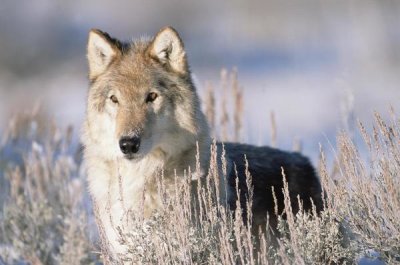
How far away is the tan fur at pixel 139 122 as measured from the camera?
482 centimetres

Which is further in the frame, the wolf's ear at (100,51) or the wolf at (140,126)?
the wolf's ear at (100,51)

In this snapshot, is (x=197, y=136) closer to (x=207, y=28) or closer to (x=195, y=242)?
(x=195, y=242)

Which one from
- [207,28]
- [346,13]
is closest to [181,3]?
[207,28]

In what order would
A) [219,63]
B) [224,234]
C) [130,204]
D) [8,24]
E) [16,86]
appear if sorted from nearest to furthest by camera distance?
[224,234], [130,204], [16,86], [219,63], [8,24]

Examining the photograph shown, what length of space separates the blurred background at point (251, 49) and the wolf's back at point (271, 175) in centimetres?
499

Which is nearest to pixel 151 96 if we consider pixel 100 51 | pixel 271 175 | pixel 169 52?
pixel 169 52

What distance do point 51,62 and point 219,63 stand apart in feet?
13.8

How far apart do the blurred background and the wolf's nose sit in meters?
6.45

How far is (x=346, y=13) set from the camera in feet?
78.9

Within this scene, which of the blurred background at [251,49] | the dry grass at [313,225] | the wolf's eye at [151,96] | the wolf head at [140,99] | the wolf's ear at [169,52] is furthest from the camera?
the blurred background at [251,49]

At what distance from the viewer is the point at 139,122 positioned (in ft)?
15.5

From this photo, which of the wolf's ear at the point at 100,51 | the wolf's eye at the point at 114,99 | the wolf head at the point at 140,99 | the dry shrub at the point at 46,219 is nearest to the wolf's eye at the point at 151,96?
the wolf head at the point at 140,99

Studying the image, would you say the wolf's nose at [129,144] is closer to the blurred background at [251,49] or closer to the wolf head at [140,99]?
the wolf head at [140,99]

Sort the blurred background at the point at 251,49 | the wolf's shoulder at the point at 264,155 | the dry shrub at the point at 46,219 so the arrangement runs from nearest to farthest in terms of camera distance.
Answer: the wolf's shoulder at the point at 264,155
the dry shrub at the point at 46,219
the blurred background at the point at 251,49
